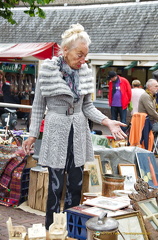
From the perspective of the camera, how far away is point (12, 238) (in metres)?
3.10

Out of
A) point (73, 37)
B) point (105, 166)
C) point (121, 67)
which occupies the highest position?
point (121, 67)

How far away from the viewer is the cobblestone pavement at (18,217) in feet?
16.8

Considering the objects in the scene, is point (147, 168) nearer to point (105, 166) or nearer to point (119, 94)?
point (105, 166)

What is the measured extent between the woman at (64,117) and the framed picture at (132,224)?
596mm

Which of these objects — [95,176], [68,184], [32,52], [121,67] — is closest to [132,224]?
[68,184]

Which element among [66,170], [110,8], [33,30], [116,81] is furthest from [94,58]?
[66,170]

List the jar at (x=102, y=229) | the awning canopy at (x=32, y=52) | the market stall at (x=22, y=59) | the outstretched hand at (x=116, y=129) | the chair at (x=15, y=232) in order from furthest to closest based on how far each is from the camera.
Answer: the market stall at (x=22, y=59) → the awning canopy at (x=32, y=52) → the outstretched hand at (x=116, y=129) → the chair at (x=15, y=232) → the jar at (x=102, y=229)

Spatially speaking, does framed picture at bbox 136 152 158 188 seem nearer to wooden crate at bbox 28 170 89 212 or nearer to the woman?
wooden crate at bbox 28 170 89 212

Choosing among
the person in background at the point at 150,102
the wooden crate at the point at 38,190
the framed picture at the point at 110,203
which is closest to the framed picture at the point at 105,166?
the wooden crate at the point at 38,190

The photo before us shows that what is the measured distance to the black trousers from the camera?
382 centimetres

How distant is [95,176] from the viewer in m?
5.80

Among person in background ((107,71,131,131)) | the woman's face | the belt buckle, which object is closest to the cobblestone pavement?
the belt buckle

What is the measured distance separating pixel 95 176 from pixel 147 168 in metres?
1.08

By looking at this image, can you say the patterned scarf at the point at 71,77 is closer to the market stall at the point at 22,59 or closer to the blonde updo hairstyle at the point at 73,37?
the blonde updo hairstyle at the point at 73,37
